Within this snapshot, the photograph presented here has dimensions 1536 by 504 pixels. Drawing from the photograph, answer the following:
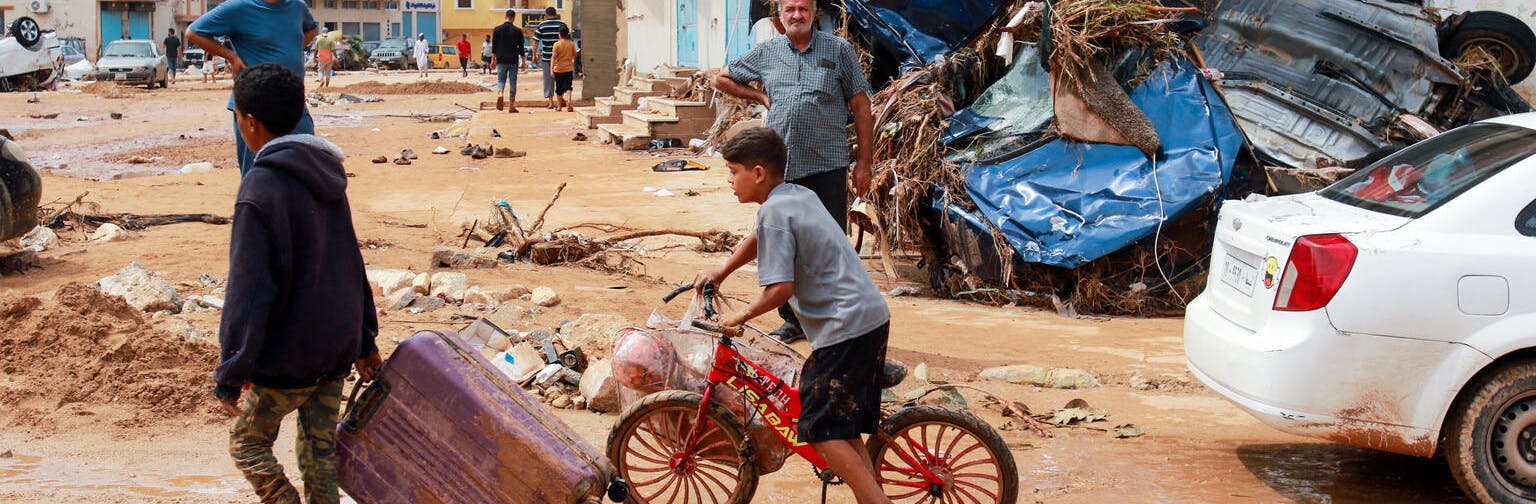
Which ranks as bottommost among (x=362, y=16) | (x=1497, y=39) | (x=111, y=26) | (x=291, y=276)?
(x=291, y=276)

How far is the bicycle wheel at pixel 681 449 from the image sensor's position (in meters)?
4.09

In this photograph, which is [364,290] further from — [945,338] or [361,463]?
[945,338]

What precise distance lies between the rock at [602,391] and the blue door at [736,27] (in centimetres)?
1313

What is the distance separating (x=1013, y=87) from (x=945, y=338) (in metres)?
2.27

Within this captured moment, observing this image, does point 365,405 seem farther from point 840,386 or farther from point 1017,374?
point 1017,374

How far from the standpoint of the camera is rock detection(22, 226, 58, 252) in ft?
28.8

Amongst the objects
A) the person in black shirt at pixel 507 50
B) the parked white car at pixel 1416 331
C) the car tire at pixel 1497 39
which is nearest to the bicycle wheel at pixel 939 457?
the parked white car at pixel 1416 331

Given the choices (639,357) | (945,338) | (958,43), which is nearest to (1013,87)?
(958,43)

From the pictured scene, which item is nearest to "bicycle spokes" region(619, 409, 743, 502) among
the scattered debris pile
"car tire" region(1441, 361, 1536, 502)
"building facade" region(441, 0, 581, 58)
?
the scattered debris pile

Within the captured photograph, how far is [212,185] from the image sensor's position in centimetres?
1314

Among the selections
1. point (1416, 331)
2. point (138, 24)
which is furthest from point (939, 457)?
point (138, 24)

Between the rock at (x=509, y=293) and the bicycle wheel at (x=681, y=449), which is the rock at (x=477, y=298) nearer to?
the rock at (x=509, y=293)

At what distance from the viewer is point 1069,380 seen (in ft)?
19.9

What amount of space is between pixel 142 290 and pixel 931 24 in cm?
528
